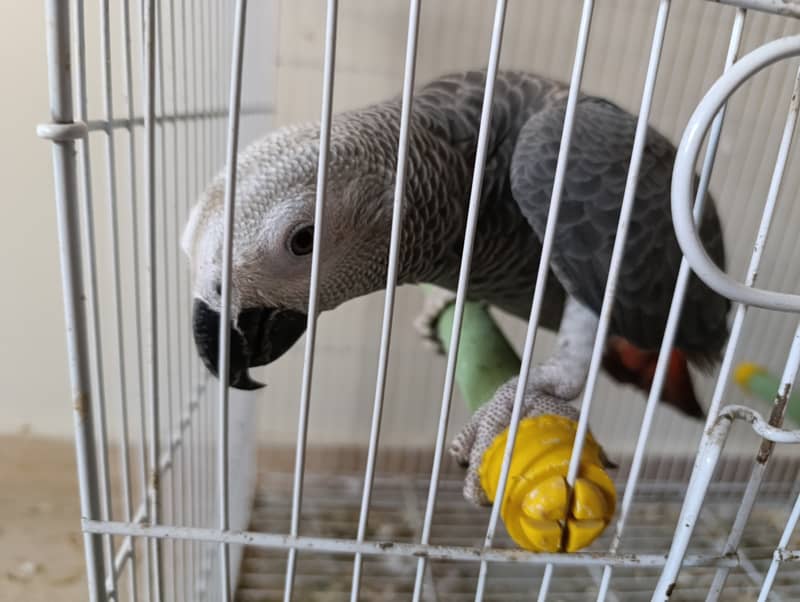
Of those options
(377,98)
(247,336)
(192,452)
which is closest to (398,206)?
(247,336)

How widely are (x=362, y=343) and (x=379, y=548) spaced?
807mm

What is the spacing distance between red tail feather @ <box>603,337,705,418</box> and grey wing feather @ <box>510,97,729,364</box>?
0.99ft

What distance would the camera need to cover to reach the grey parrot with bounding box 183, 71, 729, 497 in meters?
0.63

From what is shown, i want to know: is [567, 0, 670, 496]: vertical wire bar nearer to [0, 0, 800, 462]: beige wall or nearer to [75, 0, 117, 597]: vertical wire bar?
[75, 0, 117, 597]: vertical wire bar

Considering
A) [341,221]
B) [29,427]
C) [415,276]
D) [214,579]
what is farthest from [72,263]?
[29,427]

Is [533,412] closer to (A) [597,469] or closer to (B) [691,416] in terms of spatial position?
(A) [597,469]

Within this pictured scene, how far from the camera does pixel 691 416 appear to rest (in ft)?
3.77

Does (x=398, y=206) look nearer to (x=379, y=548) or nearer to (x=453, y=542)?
(x=379, y=548)

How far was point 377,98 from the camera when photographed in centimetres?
113

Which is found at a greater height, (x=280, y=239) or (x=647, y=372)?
(x=280, y=239)

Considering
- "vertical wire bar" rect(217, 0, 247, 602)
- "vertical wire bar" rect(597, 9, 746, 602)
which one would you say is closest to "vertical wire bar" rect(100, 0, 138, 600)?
"vertical wire bar" rect(217, 0, 247, 602)

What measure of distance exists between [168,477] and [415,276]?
426mm

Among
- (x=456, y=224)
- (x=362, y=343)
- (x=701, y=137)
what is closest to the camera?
(x=701, y=137)

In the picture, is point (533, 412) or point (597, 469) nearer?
point (597, 469)
